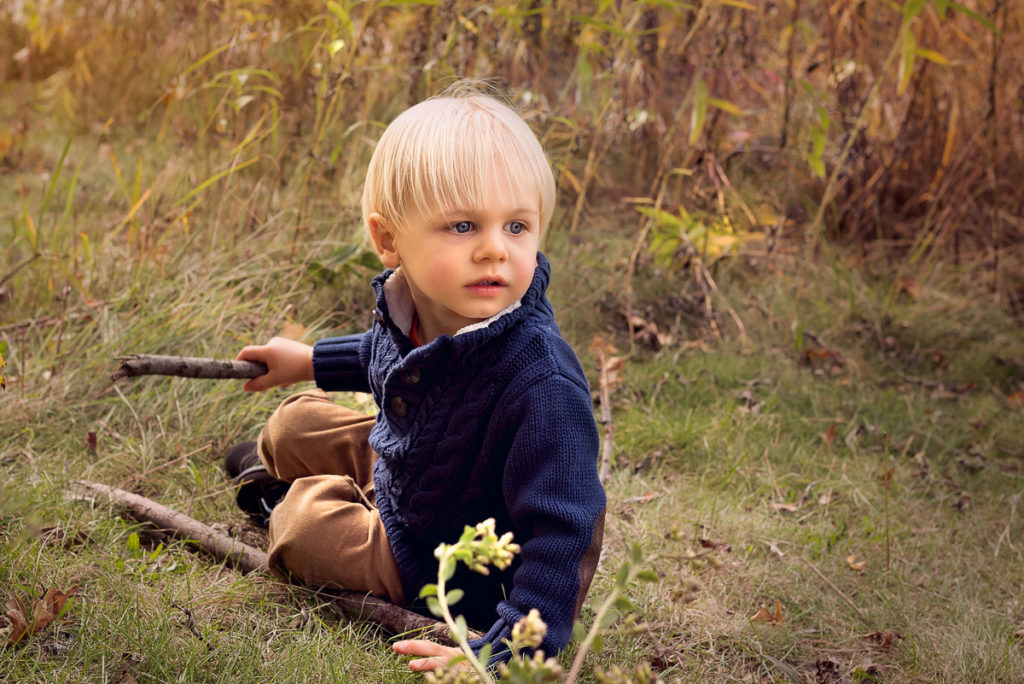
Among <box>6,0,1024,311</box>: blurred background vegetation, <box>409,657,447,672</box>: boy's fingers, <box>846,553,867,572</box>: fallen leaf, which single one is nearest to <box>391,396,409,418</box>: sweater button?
<box>409,657,447,672</box>: boy's fingers

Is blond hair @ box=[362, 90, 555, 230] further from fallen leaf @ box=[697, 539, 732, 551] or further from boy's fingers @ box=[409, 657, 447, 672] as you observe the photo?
fallen leaf @ box=[697, 539, 732, 551]

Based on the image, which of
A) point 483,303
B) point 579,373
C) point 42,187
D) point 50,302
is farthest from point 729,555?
point 42,187

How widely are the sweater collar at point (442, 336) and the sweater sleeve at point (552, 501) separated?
132mm

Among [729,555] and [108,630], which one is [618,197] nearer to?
[729,555]

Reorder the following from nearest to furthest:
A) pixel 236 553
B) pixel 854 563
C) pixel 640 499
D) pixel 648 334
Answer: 1. pixel 236 553
2. pixel 854 563
3. pixel 640 499
4. pixel 648 334

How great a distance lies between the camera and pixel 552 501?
5.03 ft

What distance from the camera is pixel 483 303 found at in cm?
163

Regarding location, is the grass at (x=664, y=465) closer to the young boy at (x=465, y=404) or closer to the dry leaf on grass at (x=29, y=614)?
the dry leaf on grass at (x=29, y=614)

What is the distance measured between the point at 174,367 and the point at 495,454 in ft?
2.25

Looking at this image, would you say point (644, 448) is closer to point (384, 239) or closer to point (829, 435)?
point (829, 435)

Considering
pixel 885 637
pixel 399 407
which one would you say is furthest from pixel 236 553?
pixel 885 637

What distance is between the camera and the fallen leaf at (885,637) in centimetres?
189

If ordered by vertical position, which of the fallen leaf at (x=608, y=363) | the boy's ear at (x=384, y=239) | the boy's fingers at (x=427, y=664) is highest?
the boy's ear at (x=384, y=239)

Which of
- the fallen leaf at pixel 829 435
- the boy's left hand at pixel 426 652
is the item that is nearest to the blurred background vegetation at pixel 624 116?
the fallen leaf at pixel 829 435
